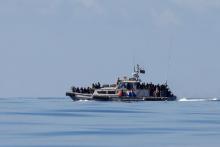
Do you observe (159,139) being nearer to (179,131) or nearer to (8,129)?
(179,131)

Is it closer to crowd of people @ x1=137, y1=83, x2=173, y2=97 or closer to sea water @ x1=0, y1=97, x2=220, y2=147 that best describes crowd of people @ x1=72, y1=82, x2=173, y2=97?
crowd of people @ x1=137, y1=83, x2=173, y2=97

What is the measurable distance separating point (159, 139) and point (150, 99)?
8126 centimetres

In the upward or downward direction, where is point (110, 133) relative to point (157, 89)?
downward

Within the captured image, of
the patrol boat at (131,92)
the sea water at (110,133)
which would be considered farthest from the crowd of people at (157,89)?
the sea water at (110,133)

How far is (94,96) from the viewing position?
138 m

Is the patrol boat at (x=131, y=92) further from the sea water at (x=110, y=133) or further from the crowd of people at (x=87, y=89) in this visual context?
the sea water at (x=110, y=133)

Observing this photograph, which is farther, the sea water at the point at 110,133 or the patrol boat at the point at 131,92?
the patrol boat at the point at 131,92

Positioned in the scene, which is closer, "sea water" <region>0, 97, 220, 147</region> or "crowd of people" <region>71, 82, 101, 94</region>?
"sea water" <region>0, 97, 220, 147</region>

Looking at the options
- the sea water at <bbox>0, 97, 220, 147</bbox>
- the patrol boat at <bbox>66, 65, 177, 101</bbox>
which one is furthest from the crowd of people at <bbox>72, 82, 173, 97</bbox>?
the sea water at <bbox>0, 97, 220, 147</bbox>

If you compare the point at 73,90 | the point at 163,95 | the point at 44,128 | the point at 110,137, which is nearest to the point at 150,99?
the point at 163,95

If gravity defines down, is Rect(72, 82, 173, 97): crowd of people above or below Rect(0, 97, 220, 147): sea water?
above

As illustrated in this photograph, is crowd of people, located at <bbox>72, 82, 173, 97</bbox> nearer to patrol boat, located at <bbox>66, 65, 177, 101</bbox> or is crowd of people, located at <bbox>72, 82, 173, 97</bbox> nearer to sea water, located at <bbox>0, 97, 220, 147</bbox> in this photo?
patrol boat, located at <bbox>66, 65, 177, 101</bbox>

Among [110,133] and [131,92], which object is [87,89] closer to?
[131,92]

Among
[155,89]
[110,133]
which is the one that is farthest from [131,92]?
[110,133]
